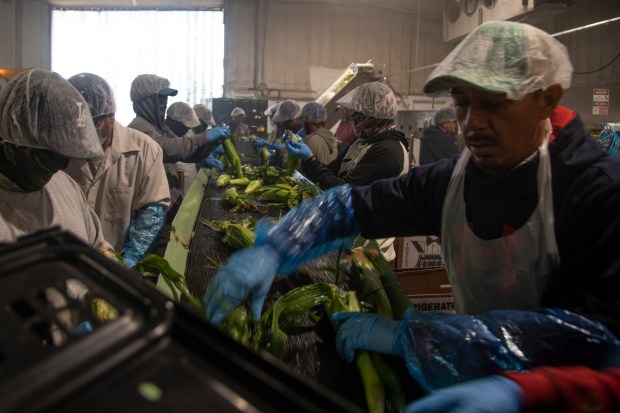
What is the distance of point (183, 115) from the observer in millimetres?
6418

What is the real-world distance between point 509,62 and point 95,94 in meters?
2.41

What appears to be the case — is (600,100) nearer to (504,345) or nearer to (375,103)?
(375,103)

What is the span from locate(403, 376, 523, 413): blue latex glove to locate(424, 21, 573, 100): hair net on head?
31.2 inches

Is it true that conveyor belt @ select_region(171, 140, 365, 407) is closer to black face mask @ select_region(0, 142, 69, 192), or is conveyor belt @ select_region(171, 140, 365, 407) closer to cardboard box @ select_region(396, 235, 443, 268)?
black face mask @ select_region(0, 142, 69, 192)

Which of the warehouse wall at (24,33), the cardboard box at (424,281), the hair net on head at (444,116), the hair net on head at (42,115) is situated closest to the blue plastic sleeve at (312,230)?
the hair net on head at (42,115)

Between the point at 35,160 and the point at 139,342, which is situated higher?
the point at 35,160

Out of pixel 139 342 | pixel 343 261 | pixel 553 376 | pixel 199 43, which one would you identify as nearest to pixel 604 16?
pixel 199 43

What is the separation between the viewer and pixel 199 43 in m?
13.0

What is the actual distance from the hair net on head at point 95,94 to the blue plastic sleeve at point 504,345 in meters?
2.41

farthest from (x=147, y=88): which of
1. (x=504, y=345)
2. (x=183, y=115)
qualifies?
(x=504, y=345)

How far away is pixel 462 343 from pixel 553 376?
9.6 inches

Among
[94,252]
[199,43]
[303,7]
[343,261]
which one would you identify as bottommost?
[343,261]

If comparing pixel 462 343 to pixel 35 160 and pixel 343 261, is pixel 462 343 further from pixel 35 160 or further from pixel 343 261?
pixel 35 160

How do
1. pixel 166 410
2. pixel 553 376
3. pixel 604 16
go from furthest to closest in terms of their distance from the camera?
pixel 604 16 → pixel 553 376 → pixel 166 410
